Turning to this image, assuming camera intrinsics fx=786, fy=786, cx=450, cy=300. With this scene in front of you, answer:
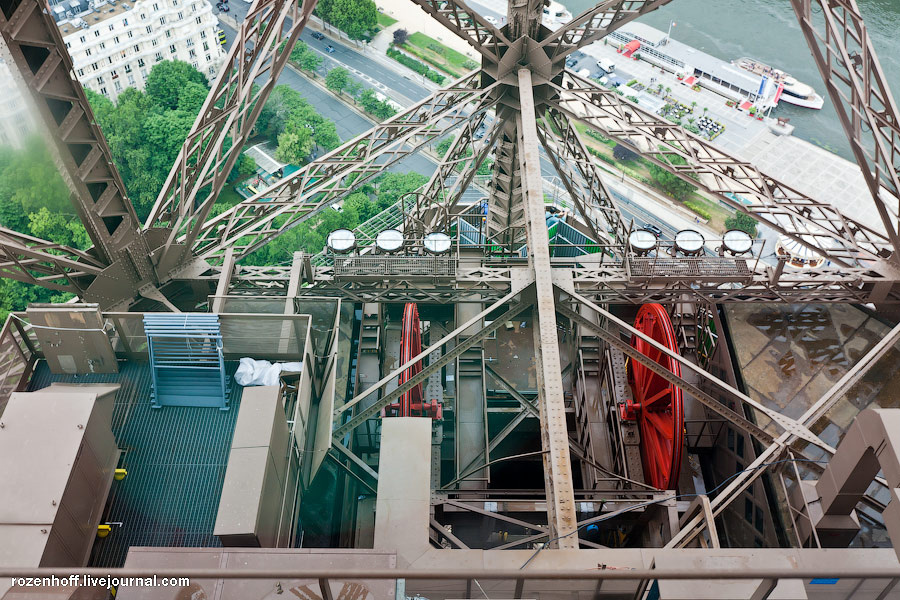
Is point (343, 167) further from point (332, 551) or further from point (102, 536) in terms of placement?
point (332, 551)

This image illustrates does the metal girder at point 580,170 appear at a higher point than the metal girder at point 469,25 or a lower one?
lower

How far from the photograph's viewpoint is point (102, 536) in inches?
608

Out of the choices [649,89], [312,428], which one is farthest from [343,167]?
[649,89]

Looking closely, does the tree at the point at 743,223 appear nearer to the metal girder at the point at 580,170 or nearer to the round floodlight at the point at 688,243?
the metal girder at the point at 580,170

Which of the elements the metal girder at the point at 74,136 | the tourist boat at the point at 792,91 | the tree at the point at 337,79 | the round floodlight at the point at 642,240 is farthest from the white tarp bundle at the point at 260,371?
the tourist boat at the point at 792,91

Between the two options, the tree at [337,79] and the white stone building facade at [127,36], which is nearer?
the white stone building facade at [127,36]

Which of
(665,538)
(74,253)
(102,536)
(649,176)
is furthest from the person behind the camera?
(649,176)

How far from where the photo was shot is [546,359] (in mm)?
20125

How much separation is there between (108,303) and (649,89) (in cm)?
9610

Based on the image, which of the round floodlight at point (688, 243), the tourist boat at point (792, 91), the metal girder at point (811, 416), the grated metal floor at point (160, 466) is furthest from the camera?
the tourist boat at point (792, 91)

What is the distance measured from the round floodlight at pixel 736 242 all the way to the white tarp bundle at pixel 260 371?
53.1 feet

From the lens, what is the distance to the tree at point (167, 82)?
10119cm

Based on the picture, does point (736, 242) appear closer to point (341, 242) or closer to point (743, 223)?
point (341, 242)

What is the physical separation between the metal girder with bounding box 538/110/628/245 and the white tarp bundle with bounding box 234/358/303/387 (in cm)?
1523
